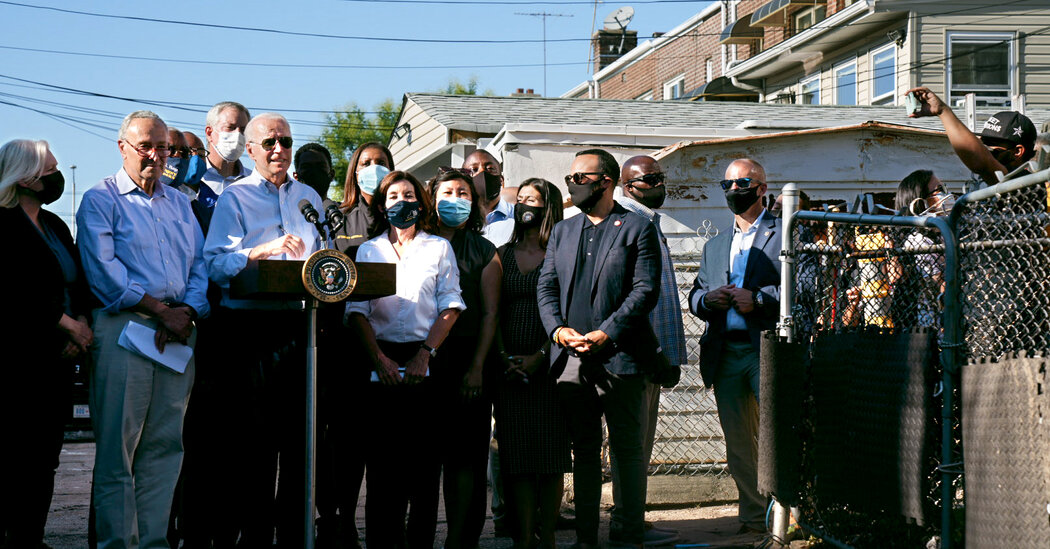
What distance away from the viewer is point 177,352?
501cm

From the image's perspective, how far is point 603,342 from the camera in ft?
18.2

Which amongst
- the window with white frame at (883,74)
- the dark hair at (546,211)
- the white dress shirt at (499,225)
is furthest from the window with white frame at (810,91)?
the dark hair at (546,211)

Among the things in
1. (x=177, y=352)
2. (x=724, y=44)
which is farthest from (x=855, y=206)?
(x=724, y=44)

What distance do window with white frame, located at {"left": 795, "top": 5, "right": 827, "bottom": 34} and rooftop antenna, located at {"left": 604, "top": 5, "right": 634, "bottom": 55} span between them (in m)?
7.91

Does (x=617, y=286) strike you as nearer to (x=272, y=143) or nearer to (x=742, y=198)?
(x=742, y=198)

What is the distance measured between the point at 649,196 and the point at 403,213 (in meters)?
1.89

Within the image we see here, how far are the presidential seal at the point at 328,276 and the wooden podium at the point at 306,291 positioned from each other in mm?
38

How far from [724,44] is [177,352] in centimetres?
2821

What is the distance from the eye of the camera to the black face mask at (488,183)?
707 cm

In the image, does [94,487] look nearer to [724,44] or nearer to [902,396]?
[902,396]

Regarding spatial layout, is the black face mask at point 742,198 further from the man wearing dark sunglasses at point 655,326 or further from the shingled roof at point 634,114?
the shingled roof at point 634,114

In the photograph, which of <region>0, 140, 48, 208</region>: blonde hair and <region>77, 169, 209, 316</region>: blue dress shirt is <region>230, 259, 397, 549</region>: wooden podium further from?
<region>0, 140, 48, 208</region>: blonde hair

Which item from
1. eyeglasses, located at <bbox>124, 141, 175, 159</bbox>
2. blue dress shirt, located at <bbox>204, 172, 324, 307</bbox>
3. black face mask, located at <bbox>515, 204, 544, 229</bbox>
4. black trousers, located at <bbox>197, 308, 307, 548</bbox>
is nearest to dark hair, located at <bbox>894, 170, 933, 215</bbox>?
black face mask, located at <bbox>515, 204, 544, 229</bbox>

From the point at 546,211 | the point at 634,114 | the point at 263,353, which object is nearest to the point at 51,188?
the point at 263,353
